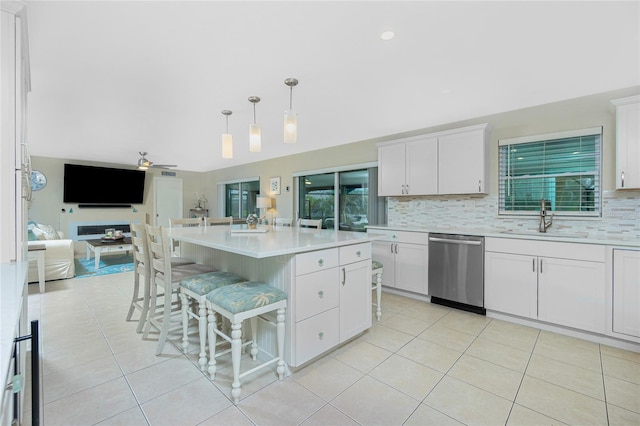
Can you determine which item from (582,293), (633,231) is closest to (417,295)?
(582,293)

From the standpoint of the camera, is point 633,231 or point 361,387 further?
point 633,231

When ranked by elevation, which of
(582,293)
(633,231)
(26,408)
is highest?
(633,231)

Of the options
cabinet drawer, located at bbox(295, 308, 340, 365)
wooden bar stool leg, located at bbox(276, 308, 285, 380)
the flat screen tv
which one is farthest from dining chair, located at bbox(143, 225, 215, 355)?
the flat screen tv

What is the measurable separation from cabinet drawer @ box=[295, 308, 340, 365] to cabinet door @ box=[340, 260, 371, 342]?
0.27 ft

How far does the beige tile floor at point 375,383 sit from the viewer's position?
5.37 feet

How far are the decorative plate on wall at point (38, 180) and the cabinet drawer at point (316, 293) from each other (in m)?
7.40

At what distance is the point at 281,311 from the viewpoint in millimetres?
1944

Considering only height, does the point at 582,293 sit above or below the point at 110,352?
above

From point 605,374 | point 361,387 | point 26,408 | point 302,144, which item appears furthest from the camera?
point 302,144

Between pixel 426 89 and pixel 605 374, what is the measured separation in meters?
2.61

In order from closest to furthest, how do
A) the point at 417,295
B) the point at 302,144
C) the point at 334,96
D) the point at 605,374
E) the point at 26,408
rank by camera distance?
1. the point at 26,408
2. the point at 605,374
3. the point at 334,96
4. the point at 417,295
5. the point at 302,144

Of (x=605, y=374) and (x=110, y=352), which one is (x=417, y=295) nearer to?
(x=605, y=374)

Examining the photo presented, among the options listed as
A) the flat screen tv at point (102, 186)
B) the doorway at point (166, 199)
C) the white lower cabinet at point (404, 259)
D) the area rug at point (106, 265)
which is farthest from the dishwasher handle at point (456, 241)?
the flat screen tv at point (102, 186)

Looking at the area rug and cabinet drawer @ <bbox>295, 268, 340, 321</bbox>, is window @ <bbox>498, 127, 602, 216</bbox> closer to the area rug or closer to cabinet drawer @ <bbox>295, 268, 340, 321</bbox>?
cabinet drawer @ <bbox>295, 268, 340, 321</bbox>
